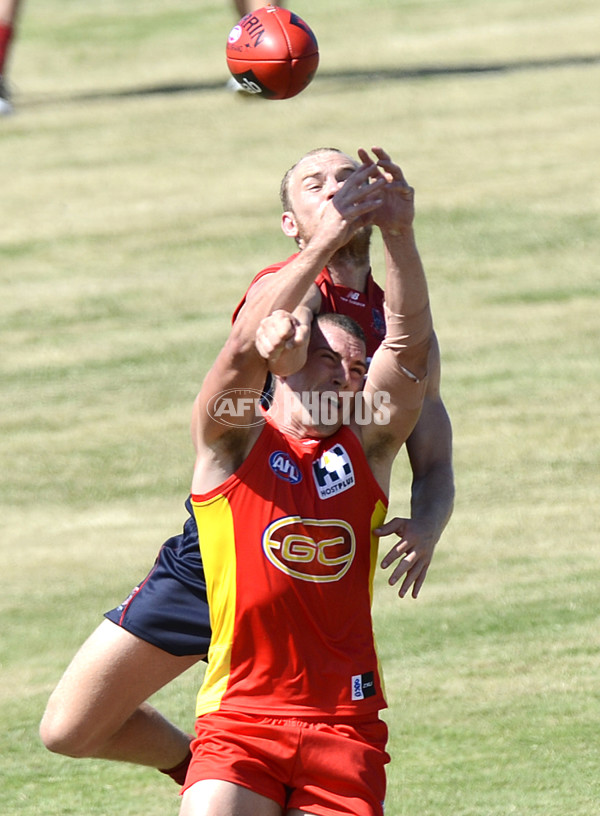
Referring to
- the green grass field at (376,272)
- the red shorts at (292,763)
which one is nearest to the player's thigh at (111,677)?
the green grass field at (376,272)

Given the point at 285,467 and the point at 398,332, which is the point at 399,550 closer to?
the point at 285,467

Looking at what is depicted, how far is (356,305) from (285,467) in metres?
0.86

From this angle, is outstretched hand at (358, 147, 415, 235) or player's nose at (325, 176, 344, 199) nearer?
outstretched hand at (358, 147, 415, 235)

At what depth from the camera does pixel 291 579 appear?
168 inches

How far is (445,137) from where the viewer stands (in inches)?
596

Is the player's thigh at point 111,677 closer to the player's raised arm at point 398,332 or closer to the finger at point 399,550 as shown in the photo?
the finger at point 399,550

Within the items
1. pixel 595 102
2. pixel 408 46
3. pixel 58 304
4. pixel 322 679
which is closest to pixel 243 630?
pixel 322 679

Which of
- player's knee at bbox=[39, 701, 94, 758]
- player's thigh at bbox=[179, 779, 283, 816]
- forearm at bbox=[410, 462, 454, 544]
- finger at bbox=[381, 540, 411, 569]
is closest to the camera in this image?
player's thigh at bbox=[179, 779, 283, 816]

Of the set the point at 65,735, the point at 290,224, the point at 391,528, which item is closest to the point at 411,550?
the point at 391,528

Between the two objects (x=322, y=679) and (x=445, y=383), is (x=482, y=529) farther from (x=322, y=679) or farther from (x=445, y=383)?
(x=322, y=679)

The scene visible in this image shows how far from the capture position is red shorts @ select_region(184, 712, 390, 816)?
4.15m

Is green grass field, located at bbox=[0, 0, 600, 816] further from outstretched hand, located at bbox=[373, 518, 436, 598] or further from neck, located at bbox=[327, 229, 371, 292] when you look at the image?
neck, located at bbox=[327, 229, 371, 292]

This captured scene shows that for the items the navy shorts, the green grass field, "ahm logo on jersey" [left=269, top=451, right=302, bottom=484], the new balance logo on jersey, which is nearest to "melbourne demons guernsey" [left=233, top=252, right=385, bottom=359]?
"ahm logo on jersey" [left=269, top=451, right=302, bottom=484]

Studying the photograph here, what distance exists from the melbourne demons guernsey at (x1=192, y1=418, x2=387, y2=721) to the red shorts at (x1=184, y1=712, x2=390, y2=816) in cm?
5
